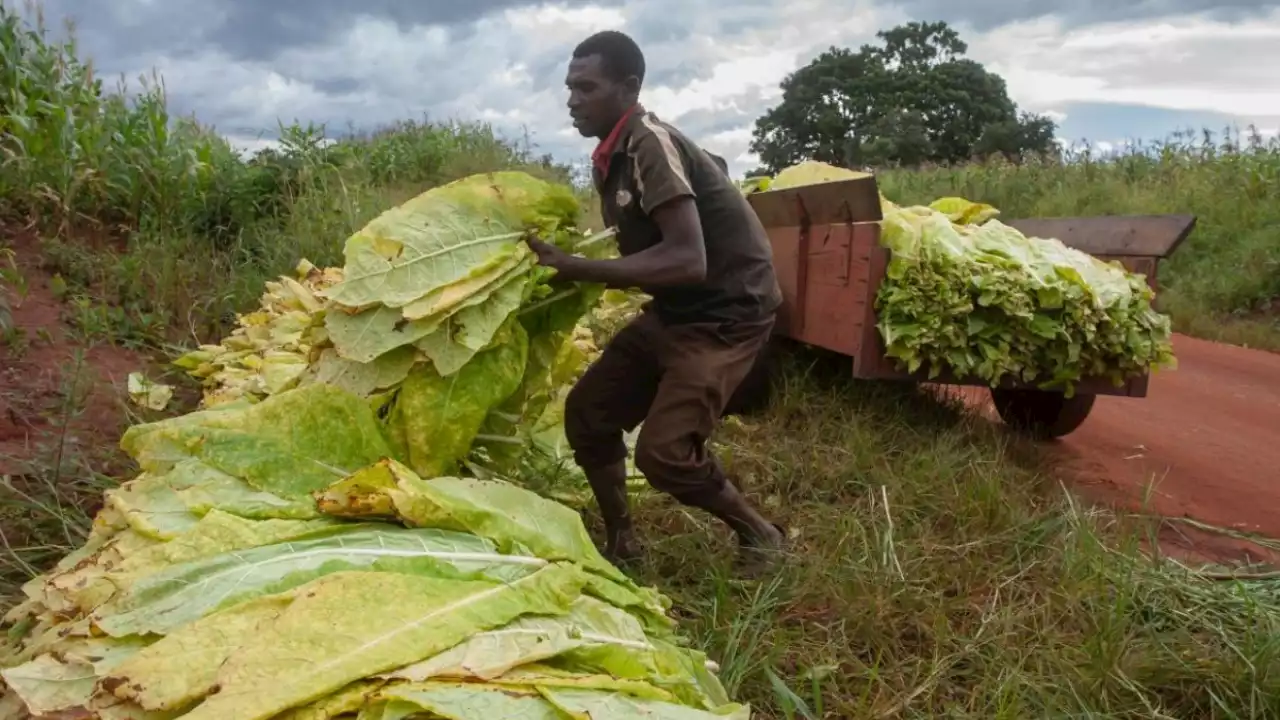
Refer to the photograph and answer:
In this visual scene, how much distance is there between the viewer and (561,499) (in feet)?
13.4

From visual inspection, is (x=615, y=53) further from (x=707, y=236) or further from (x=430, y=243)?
(x=430, y=243)

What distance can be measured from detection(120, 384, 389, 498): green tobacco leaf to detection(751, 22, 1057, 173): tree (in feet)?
94.3

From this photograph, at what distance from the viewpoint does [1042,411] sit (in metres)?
5.64

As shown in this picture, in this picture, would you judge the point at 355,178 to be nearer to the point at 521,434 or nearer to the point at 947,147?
the point at 521,434

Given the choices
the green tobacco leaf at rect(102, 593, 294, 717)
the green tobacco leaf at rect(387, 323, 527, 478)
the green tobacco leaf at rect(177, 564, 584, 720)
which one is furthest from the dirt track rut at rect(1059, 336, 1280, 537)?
the green tobacco leaf at rect(102, 593, 294, 717)

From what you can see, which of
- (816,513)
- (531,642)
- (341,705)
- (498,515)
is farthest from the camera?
(816,513)

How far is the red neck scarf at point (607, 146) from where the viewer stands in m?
3.35

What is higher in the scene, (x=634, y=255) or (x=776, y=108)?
(x=776, y=108)

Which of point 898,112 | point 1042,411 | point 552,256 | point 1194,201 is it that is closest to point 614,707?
point 552,256

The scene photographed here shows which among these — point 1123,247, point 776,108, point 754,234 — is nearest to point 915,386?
point 1123,247

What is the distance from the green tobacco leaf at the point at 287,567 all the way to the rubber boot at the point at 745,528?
1.18m

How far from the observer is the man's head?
3326 millimetres

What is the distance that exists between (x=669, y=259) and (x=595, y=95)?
66 centimetres

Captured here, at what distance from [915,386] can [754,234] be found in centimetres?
233
